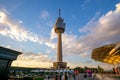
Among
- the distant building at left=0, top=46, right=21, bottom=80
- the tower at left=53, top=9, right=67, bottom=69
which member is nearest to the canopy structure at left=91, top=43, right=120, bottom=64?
the distant building at left=0, top=46, right=21, bottom=80

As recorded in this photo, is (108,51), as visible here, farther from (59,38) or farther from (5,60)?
(59,38)

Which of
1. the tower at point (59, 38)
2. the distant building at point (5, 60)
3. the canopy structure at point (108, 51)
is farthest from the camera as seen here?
the tower at point (59, 38)

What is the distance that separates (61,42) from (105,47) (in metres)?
68.5

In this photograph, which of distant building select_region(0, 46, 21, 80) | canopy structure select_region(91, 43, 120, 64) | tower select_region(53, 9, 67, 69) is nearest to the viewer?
distant building select_region(0, 46, 21, 80)

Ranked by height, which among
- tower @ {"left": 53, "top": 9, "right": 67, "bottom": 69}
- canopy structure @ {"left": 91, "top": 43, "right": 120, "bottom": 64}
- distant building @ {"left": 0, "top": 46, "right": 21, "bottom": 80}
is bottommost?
distant building @ {"left": 0, "top": 46, "right": 21, "bottom": 80}

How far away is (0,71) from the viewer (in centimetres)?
493

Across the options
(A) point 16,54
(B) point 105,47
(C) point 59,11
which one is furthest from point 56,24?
(A) point 16,54

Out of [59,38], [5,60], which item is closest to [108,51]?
[5,60]

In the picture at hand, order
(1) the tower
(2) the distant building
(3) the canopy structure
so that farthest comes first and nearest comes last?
1. (1) the tower
2. (3) the canopy structure
3. (2) the distant building

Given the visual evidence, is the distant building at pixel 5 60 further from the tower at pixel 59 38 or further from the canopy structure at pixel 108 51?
the tower at pixel 59 38

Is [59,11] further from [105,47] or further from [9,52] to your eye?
[9,52]

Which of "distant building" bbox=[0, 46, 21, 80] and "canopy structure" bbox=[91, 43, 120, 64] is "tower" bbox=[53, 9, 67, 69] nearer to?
"canopy structure" bbox=[91, 43, 120, 64]

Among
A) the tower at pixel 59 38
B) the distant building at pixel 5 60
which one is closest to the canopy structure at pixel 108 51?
the distant building at pixel 5 60

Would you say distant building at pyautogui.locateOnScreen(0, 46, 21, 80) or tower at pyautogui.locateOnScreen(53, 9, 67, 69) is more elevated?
tower at pyautogui.locateOnScreen(53, 9, 67, 69)
